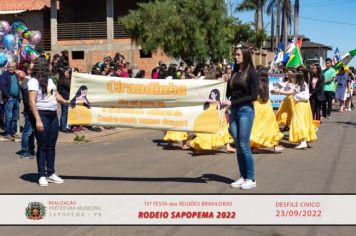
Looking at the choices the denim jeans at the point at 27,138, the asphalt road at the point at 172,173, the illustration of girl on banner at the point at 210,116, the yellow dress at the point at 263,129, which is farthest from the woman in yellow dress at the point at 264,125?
the denim jeans at the point at 27,138

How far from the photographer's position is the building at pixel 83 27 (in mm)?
35969

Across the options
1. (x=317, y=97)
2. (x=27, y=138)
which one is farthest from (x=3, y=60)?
(x=317, y=97)

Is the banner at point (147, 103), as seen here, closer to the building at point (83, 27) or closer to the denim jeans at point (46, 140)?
the denim jeans at point (46, 140)

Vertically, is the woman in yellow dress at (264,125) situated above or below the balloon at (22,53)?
below

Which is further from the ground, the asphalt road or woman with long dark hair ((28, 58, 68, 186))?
woman with long dark hair ((28, 58, 68, 186))

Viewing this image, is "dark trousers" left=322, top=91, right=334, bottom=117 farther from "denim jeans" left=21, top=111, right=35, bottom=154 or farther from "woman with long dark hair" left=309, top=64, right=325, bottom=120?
"denim jeans" left=21, top=111, right=35, bottom=154

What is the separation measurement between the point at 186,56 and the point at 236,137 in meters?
18.3

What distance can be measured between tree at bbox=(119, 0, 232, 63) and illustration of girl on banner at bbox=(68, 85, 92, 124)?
1704 cm

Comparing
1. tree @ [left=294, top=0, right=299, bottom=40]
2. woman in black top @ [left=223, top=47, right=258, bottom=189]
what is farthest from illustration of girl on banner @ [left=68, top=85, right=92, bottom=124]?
tree @ [left=294, top=0, right=299, bottom=40]

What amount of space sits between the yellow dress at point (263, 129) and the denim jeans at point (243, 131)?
3145mm

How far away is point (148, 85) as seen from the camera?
7.94m

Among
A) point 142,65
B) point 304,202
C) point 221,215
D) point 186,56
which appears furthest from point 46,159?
point 142,65

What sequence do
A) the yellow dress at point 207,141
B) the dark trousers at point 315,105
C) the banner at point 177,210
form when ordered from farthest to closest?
the dark trousers at point 315,105
the yellow dress at point 207,141
the banner at point 177,210

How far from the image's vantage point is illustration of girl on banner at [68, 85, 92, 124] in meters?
8.00
